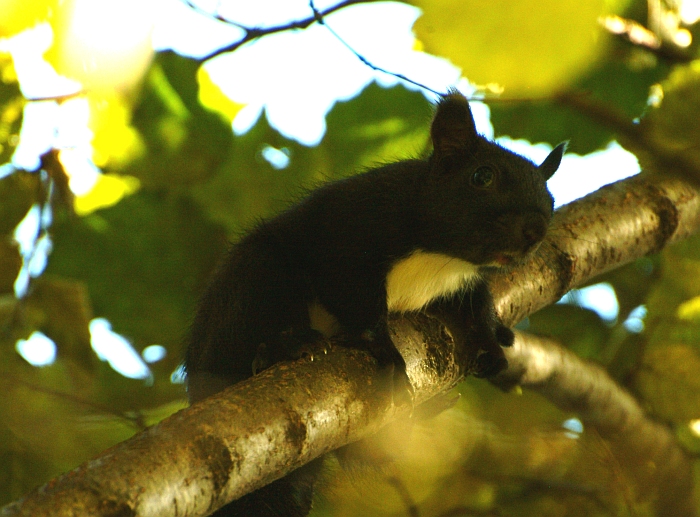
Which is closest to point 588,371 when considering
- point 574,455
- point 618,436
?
point 618,436

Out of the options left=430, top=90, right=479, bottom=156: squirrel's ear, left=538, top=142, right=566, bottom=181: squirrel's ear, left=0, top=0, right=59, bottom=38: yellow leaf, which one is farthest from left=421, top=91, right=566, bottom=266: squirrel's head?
left=0, top=0, right=59, bottom=38: yellow leaf

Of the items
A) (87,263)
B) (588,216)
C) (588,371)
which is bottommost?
(87,263)

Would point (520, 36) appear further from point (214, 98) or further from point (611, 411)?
point (214, 98)

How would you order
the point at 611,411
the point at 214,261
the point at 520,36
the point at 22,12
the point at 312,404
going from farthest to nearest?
1. the point at 214,261
2. the point at 611,411
3. the point at 312,404
4. the point at 22,12
5. the point at 520,36

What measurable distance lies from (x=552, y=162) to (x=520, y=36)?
9.02ft

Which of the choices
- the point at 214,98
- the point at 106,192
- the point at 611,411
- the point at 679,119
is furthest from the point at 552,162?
the point at 106,192

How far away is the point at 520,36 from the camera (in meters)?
0.83

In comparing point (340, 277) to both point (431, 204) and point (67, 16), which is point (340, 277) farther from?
point (67, 16)

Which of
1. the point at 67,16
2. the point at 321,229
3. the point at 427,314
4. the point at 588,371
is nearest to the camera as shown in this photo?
the point at 67,16

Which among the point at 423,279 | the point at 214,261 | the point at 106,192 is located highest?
the point at 423,279

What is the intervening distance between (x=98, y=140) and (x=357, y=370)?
231 centimetres

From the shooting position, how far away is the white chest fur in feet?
10.1

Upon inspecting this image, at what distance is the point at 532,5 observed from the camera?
0.82 metres

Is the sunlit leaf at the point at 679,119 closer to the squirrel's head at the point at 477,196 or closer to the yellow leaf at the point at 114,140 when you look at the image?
the squirrel's head at the point at 477,196
